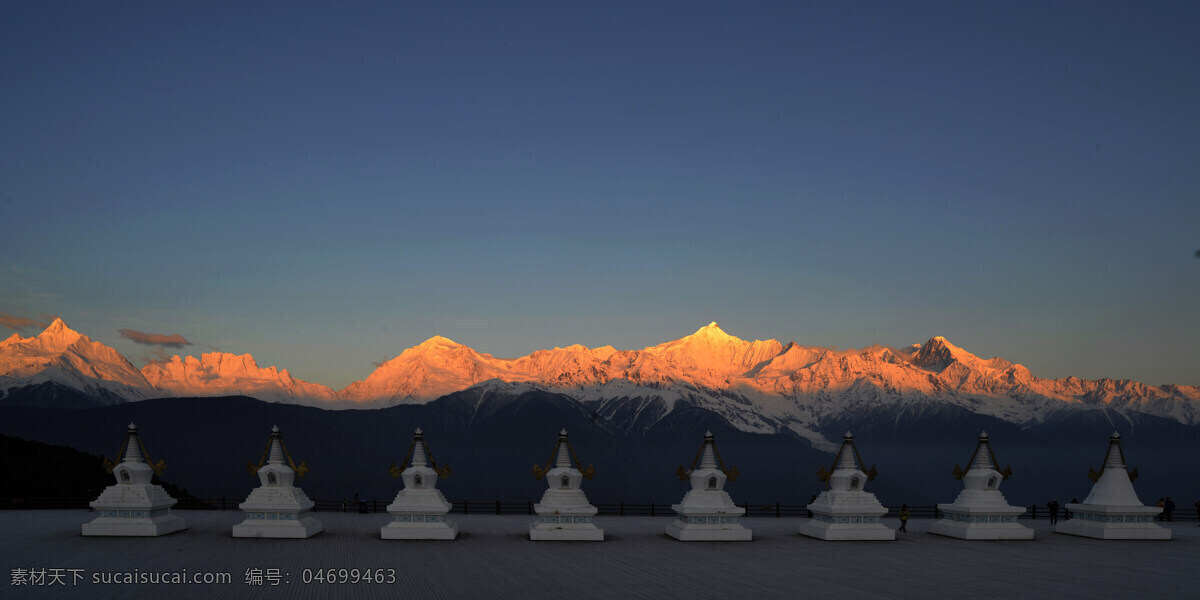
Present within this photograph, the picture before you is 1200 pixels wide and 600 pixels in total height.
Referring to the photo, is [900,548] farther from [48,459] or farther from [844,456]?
[48,459]

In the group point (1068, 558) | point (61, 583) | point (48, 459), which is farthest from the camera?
point (48, 459)

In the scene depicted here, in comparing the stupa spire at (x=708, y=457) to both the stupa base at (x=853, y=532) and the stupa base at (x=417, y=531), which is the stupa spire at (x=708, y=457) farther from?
the stupa base at (x=417, y=531)

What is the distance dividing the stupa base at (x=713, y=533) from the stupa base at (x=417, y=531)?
10.1m

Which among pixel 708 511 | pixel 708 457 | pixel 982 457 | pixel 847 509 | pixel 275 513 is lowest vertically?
pixel 275 513

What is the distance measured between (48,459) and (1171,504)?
290 feet

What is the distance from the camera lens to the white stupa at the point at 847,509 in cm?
4088

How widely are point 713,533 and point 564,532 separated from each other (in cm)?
657

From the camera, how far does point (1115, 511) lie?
43.4 meters

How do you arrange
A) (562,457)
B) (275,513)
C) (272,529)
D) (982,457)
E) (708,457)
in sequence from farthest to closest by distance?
1. (982,457)
2. (708,457)
3. (562,457)
4. (275,513)
5. (272,529)

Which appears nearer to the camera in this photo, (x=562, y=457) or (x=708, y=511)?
(x=708, y=511)

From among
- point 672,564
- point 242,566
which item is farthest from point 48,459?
point 672,564

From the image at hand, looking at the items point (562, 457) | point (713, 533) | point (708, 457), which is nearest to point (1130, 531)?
point (713, 533)

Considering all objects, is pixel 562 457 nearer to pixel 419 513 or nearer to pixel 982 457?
pixel 419 513

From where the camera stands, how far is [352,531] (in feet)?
135
